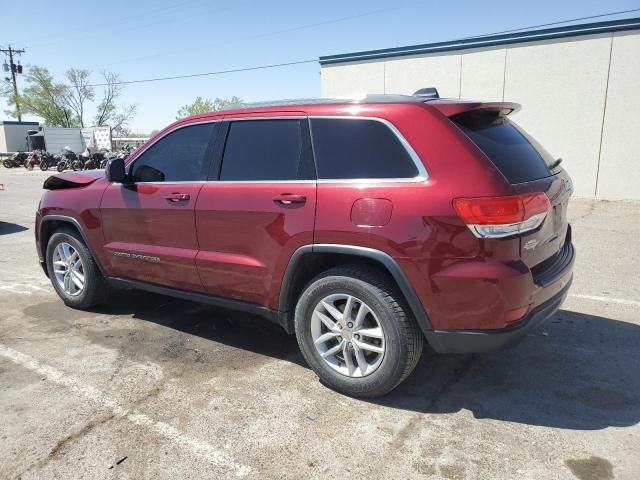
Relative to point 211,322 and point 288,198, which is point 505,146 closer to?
point 288,198

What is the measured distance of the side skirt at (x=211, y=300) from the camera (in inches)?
139

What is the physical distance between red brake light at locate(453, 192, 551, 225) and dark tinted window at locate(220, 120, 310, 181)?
3.41 ft

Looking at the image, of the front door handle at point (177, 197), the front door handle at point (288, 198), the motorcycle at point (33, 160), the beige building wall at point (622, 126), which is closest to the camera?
the front door handle at point (288, 198)

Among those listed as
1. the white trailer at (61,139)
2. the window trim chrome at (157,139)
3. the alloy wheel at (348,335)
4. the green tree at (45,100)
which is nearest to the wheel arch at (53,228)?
the window trim chrome at (157,139)

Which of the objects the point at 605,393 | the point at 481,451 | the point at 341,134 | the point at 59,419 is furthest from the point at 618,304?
the point at 59,419

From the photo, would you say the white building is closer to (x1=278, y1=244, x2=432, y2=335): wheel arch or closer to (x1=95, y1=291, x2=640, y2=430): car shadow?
(x1=95, y1=291, x2=640, y2=430): car shadow

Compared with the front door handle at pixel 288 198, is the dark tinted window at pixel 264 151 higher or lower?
higher

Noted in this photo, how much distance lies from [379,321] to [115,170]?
2512mm

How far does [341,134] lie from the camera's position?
320cm

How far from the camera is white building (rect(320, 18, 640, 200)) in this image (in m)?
11.8

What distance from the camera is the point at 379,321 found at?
3014 millimetres

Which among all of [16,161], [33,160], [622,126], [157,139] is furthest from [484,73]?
[16,161]

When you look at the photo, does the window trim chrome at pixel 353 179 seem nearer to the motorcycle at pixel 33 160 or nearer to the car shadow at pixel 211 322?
the car shadow at pixel 211 322

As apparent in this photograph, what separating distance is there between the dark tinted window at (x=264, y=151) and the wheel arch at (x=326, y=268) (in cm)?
51
